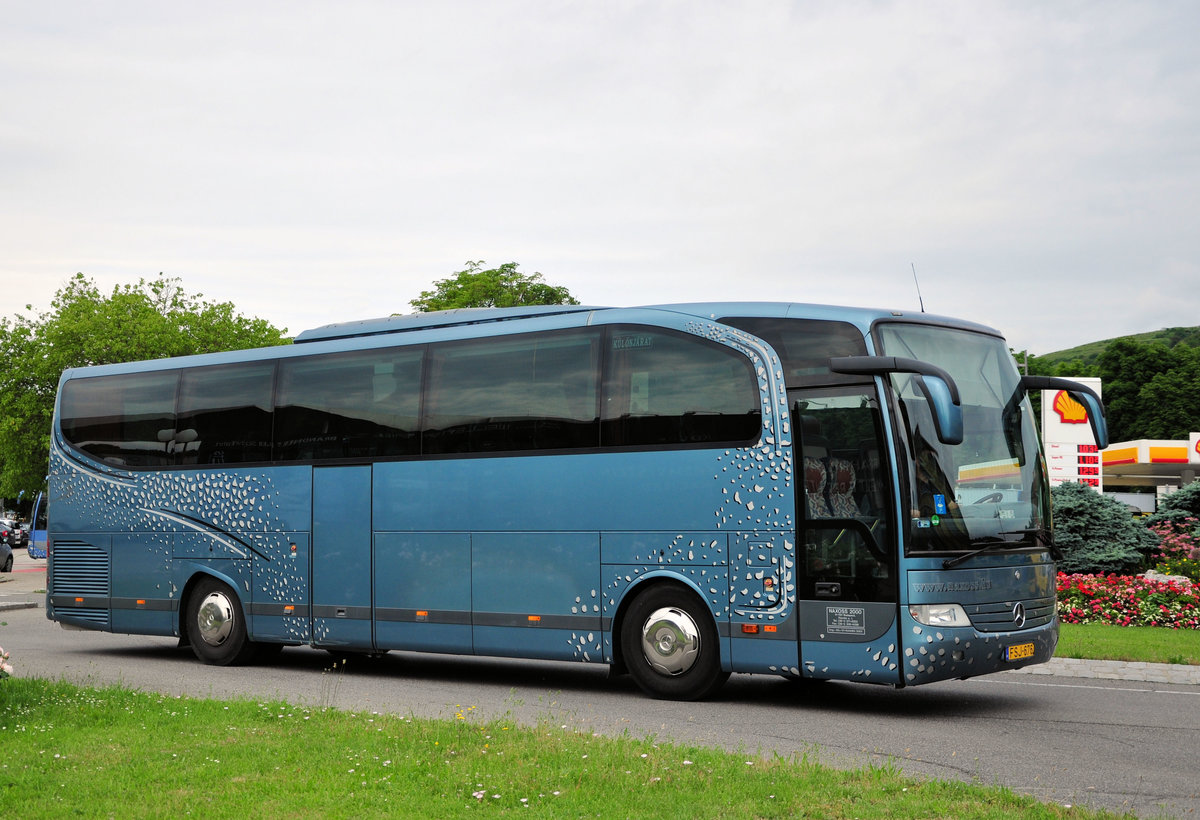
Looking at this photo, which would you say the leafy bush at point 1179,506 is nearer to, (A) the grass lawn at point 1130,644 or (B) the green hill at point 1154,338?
(A) the grass lawn at point 1130,644

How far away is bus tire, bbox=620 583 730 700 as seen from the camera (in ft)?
38.7

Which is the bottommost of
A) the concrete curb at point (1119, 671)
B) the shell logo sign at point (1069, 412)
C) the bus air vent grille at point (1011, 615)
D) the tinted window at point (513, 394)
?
the concrete curb at point (1119, 671)

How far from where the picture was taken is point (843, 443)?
11078 mm

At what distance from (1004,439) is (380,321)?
752 cm

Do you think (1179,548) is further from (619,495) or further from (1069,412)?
(1069,412)

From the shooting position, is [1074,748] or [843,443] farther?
[843,443]

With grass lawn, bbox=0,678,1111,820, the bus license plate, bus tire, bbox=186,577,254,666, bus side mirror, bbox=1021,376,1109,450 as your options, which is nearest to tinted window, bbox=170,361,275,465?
bus tire, bbox=186,577,254,666

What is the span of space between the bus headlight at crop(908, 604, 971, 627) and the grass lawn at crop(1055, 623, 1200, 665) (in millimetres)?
5502

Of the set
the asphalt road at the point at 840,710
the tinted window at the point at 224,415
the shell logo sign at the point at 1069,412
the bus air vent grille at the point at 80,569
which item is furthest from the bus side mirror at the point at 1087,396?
the shell logo sign at the point at 1069,412

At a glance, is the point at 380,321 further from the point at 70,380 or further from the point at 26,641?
the point at 26,641

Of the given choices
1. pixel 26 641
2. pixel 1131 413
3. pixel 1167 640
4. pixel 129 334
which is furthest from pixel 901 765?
pixel 1131 413

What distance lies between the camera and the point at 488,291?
46.4 m

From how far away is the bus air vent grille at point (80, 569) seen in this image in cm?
1698

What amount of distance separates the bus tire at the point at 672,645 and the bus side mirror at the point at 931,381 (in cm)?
271
